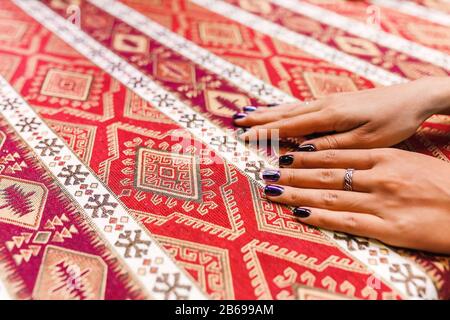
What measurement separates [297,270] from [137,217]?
35 cm

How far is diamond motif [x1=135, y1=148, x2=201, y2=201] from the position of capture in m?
1.04

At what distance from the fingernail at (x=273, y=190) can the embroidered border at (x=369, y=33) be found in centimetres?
97

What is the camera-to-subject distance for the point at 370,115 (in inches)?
43.4

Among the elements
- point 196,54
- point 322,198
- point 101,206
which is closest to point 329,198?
point 322,198

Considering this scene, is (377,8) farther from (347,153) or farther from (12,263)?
(12,263)

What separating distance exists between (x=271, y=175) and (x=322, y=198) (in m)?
0.14

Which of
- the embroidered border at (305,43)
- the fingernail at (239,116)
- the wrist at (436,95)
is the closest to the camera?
the wrist at (436,95)

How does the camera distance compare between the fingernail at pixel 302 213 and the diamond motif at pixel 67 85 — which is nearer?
the fingernail at pixel 302 213

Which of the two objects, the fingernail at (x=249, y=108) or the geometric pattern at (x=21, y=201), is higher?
the fingernail at (x=249, y=108)

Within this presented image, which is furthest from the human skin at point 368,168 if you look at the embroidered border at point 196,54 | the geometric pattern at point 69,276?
the geometric pattern at point 69,276

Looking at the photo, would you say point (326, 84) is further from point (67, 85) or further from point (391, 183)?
point (67, 85)

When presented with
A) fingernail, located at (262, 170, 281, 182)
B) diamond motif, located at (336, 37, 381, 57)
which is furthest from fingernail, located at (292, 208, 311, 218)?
diamond motif, located at (336, 37, 381, 57)

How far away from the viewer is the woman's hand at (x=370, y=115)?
1.11m

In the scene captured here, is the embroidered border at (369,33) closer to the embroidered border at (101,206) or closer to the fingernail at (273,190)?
the fingernail at (273,190)
